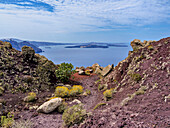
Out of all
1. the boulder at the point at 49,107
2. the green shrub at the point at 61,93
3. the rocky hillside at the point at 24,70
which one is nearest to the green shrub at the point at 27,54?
the rocky hillside at the point at 24,70

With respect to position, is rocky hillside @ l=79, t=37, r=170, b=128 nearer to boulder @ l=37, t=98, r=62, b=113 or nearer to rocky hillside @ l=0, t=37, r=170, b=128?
rocky hillside @ l=0, t=37, r=170, b=128

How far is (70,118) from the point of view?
6.58 metres

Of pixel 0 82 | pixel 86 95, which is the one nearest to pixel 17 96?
pixel 0 82

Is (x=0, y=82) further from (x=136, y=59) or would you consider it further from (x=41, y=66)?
(x=136, y=59)

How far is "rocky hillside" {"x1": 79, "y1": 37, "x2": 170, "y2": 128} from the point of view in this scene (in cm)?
540

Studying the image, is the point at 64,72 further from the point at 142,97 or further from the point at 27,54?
the point at 142,97

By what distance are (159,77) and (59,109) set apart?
758cm

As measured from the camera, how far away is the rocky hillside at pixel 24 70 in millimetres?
15280

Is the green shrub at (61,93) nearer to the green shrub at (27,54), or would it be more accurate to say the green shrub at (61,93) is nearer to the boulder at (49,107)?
the boulder at (49,107)

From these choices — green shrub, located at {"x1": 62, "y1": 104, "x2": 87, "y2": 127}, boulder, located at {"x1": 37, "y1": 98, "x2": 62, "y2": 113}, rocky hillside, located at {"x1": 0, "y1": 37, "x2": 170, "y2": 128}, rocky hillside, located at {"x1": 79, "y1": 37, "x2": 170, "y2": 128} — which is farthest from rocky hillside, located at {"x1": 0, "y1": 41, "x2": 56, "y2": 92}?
green shrub, located at {"x1": 62, "y1": 104, "x2": 87, "y2": 127}

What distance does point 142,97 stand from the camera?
8.98m

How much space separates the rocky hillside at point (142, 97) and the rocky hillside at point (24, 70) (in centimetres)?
840

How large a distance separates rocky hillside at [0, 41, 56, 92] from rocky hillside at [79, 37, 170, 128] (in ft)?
27.5

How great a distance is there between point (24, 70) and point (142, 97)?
1433 centimetres
